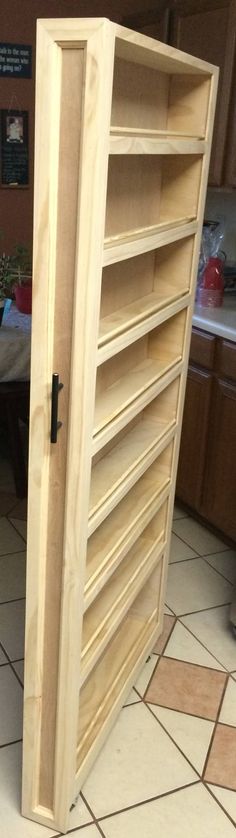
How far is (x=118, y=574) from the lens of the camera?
187cm

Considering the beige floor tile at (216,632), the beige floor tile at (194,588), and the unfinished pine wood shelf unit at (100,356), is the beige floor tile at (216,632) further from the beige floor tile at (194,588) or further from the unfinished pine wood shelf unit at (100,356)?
the unfinished pine wood shelf unit at (100,356)

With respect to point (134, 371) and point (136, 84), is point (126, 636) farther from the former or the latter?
point (136, 84)

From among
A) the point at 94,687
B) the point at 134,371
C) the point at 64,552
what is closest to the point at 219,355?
the point at 134,371

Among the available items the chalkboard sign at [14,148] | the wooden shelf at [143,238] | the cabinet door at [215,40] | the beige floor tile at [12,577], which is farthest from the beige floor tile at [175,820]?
the chalkboard sign at [14,148]

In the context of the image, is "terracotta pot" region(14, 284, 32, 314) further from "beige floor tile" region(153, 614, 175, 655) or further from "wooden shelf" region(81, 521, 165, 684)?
"beige floor tile" region(153, 614, 175, 655)

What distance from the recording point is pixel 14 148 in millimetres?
3293

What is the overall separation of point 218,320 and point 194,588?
3.02 ft

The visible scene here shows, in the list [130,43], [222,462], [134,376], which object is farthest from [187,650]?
[130,43]

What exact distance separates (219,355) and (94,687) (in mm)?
1227

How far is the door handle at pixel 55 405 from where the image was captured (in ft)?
4.03

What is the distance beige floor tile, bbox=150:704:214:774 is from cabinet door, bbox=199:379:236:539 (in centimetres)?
86

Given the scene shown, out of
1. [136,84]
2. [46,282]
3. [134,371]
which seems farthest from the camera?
[134,371]

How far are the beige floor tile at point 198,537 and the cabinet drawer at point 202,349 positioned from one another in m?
0.65

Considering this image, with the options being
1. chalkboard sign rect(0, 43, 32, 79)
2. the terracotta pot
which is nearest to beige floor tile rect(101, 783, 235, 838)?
the terracotta pot
